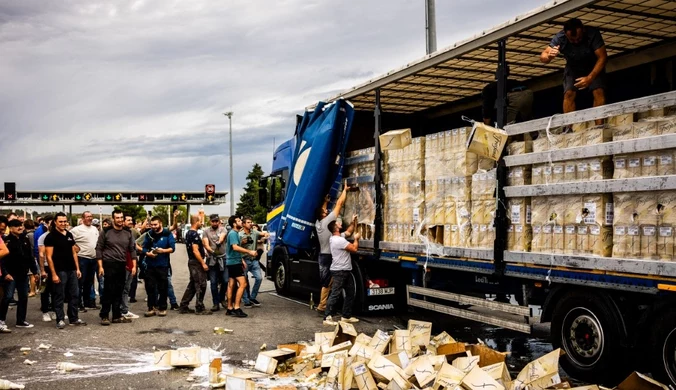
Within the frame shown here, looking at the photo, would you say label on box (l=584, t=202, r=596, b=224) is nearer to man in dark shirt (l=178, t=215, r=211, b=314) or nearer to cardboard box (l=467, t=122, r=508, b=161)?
cardboard box (l=467, t=122, r=508, b=161)

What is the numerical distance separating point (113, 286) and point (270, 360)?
472 cm

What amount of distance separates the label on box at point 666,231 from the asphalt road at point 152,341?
282 cm

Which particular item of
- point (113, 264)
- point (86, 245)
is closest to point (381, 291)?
point (113, 264)

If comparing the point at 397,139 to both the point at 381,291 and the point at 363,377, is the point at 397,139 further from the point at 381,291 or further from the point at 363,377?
the point at 363,377

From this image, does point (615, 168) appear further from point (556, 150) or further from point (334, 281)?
point (334, 281)

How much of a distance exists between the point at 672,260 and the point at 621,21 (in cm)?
332

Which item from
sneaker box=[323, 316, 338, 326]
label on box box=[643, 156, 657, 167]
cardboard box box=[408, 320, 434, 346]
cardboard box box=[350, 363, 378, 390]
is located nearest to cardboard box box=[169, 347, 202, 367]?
cardboard box box=[350, 363, 378, 390]

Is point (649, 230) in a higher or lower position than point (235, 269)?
higher

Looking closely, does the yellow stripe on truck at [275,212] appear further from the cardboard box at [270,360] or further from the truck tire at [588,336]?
the truck tire at [588,336]

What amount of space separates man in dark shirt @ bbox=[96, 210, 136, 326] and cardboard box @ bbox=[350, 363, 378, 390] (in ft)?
19.9

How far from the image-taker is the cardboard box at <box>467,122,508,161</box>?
7.72 m

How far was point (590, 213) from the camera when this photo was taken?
6816 mm

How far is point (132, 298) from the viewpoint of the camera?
14812mm

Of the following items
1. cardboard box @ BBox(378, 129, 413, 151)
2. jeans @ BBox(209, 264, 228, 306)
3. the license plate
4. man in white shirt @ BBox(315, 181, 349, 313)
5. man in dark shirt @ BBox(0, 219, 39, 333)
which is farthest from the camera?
jeans @ BBox(209, 264, 228, 306)
